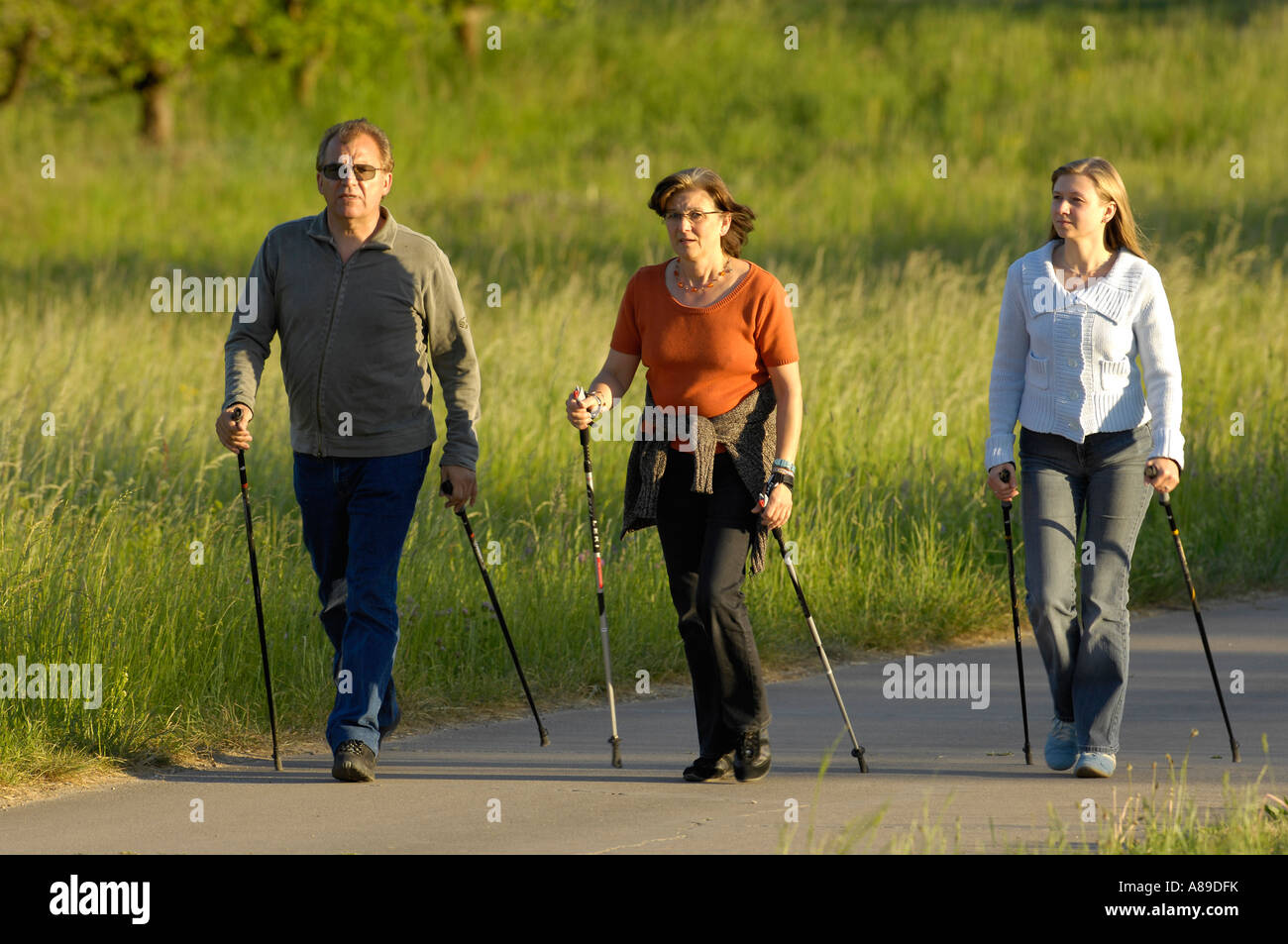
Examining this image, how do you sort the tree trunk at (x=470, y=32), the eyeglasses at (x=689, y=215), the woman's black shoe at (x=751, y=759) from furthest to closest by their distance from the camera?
the tree trunk at (x=470, y=32), the woman's black shoe at (x=751, y=759), the eyeglasses at (x=689, y=215)

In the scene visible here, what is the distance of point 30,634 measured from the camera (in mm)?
7633

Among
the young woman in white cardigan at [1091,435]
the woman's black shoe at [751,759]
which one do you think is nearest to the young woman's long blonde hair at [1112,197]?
the young woman in white cardigan at [1091,435]

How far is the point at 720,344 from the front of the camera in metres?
6.68

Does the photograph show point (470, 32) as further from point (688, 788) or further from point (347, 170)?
point (688, 788)

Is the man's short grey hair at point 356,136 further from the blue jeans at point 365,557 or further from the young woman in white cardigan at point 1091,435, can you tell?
the young woman in white cardigan at point 1091,435

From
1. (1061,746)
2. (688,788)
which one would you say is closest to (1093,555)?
(1061,746)

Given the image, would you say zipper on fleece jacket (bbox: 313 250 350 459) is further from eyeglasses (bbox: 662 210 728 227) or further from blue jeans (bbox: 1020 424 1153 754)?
blue jeans (bbox: 1020 424 1153 754)

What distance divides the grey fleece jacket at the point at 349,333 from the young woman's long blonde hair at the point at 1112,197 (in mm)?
2283

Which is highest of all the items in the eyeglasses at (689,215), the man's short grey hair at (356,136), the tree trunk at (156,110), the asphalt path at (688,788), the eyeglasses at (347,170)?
the tree trunk at (156,110)

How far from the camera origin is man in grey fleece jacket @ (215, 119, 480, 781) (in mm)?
6914

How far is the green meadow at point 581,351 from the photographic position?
8.24 m

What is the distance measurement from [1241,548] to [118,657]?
22.5ft

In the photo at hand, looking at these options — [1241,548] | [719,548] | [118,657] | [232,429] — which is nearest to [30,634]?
[118,657]

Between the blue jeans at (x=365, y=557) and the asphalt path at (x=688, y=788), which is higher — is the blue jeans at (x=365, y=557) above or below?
above
